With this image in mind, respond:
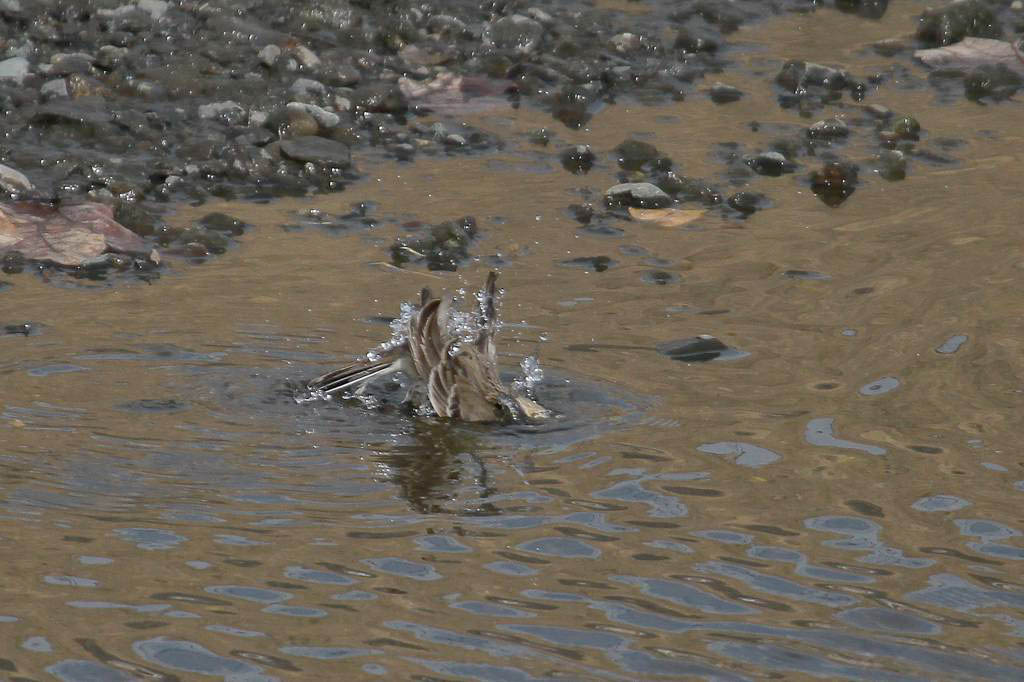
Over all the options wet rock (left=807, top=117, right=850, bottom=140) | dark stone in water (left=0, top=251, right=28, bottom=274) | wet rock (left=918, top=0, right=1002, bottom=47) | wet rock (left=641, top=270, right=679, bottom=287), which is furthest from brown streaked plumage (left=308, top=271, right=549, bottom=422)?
wet rock (left=918, top=0, right=1002, bottom=47)

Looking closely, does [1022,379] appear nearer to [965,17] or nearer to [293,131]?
[293,131]

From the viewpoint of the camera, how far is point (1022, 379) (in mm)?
7355

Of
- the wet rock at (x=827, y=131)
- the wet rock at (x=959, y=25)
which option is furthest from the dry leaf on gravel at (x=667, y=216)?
the wet rock at (x=959, y=25)

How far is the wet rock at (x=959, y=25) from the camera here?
13141 mm

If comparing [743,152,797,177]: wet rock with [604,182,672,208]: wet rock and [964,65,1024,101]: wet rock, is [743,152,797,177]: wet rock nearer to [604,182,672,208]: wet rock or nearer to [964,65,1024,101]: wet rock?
[604,182,672,208]: wet rock

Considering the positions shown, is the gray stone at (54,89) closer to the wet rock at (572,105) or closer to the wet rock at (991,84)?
the wet rock at (572,105)

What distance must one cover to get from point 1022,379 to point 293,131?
16.2 ft

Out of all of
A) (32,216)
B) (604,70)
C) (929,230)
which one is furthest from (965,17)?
(32,216)

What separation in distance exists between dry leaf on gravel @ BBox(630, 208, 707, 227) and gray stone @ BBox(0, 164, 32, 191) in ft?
10.9

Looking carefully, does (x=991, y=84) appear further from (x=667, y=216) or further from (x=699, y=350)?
(x=699, y=350)

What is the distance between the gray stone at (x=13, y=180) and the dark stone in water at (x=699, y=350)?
147 inches

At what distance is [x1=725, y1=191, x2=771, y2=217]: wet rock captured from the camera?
388 inches

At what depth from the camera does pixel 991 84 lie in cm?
1231

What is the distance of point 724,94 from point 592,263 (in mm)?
3307
